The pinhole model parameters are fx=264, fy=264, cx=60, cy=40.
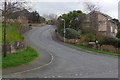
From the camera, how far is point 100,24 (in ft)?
237

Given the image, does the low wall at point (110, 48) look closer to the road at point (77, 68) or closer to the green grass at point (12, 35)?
the road at point (77, 68)

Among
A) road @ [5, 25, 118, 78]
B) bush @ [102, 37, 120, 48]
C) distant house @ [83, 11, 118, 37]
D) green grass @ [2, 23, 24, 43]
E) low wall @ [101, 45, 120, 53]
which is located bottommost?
road @ [5, 25, 118, 78]

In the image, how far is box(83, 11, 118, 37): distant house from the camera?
2385 inches

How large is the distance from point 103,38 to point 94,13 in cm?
1749

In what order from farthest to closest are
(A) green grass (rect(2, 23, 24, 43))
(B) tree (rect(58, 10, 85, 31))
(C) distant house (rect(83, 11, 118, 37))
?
(B) tree (rect(58, 10, 85, 31)) → (C) distant house (rect(83, 11, 118, 37)) → (A) green grass (rect(2, 23, 24, 43))

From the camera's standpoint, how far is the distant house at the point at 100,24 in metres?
60.6

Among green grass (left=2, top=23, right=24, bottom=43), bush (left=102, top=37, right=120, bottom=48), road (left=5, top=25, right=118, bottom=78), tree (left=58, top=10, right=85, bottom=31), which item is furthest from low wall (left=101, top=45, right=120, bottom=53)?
tree (left=58, top=10, right=85, bottom=31)

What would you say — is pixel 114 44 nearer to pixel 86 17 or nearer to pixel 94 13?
pixel 94 13

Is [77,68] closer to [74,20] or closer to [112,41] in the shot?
[112,41]

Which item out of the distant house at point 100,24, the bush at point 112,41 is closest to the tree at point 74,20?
the distant house at point 100,24

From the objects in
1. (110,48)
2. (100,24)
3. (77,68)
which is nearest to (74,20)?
(100,24)

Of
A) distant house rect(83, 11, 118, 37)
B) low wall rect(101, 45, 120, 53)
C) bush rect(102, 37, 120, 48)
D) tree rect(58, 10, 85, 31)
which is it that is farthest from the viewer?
tree rect(58, 10, 85, 31)

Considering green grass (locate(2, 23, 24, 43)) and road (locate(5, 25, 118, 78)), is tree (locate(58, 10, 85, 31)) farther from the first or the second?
road (locate(5, 25, 118, 78))

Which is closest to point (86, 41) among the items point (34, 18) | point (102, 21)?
point (102, 21)
